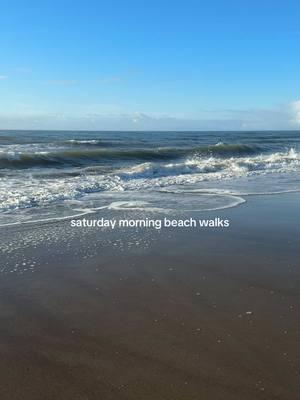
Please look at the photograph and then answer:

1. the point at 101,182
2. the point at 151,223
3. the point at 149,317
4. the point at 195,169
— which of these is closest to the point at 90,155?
the point at 195,169

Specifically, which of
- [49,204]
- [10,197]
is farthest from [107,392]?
[10,197]

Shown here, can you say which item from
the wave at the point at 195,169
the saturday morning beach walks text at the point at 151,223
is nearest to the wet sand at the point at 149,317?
the saturday morning beach walks text at the point at 151,223

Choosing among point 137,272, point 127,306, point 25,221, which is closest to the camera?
point 127,306

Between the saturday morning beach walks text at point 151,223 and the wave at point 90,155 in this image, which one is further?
the wave at point 90,155

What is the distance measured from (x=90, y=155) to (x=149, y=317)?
78.3 ft

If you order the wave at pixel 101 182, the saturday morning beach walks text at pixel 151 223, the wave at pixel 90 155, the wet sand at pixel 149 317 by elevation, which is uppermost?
the wave at pixel 90 155

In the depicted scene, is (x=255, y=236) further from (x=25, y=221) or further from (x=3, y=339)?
(x=3, y=339)

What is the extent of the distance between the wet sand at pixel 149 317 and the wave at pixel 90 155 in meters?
15.8

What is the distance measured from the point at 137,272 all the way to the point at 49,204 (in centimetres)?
505

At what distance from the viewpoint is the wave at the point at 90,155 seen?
22.8 m

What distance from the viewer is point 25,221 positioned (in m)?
8.48

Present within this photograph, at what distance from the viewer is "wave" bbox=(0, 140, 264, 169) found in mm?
22759

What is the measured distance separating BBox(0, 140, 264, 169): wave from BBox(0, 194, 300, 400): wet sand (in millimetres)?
15820

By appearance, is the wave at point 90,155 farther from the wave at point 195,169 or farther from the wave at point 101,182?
the wave at point 195,169
